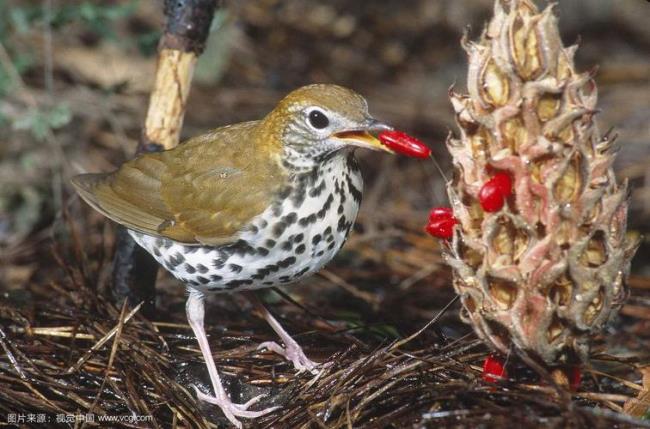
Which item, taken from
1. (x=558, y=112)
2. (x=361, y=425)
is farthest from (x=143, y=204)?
(x=558, y=112)

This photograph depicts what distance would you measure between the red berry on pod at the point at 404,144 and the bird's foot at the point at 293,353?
3.53ft

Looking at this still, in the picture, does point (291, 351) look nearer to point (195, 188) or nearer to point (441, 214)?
point (195, 188)

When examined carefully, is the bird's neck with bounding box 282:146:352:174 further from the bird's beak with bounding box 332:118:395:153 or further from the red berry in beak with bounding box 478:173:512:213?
the red berry in beak with bounding box 478:173:512:213

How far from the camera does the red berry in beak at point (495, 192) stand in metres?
2.80

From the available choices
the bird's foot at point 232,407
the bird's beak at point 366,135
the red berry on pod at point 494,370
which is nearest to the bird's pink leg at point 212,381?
the bird's foot at point 232,407

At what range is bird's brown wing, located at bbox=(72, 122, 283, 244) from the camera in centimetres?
396

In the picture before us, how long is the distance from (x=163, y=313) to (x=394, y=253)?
5.66 ft

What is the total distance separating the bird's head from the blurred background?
5.11 feet

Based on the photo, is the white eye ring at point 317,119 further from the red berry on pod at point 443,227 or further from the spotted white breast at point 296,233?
the red berry on pod at point 443,227

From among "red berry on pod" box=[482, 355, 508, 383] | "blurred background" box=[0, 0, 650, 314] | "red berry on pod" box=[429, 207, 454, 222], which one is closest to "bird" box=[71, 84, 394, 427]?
"red berry on pod" box=[429, 207, 454, 222]

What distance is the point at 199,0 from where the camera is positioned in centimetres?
442

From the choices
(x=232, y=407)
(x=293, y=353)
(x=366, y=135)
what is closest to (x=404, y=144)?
(x=366, y=135)

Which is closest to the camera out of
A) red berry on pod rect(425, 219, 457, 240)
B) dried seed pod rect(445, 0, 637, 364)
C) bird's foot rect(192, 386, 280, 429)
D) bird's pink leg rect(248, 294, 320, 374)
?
dried seed pod rect(445, 0, 637, 364)

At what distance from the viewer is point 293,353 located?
4113mm
